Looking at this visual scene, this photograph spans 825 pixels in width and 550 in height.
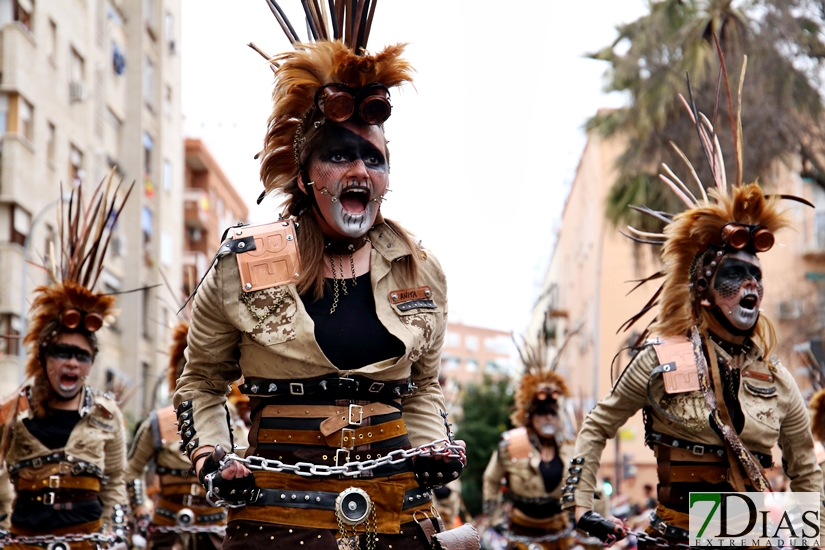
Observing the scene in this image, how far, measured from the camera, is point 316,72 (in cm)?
536

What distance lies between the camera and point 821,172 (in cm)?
2358

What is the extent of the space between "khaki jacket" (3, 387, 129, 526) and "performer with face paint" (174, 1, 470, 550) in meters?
4.57

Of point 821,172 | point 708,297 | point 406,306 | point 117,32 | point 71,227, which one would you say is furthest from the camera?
point 117,32

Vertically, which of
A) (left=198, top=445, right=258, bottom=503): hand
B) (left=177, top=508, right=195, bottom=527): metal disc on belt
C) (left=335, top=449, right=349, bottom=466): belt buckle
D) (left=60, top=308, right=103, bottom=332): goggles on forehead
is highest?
(left=60, top=308, right=103, bottom=332): goggles on forehead

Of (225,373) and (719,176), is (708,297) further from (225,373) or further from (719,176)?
(225,373)

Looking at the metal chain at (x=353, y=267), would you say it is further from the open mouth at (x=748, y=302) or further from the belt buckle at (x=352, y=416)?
the open mouth at (x=748, y=302)

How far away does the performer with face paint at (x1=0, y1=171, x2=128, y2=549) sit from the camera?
933 cm

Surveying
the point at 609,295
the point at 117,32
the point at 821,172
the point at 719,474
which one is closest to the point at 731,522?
the point at 719,474

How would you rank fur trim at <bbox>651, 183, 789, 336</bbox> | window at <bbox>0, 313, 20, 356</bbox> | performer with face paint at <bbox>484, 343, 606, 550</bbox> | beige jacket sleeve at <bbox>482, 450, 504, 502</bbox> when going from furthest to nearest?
1. window at <bbox>0, 313, 20, 356</bbox>
2. beige jacket sleeve at <bbox>482, 450, 504, 502</bbox>
3. performer with face paint at <bbox>484, 343, 606, 550</bbox>
4. fur trim at <bbox>651, 183, 789, 336</bbox>

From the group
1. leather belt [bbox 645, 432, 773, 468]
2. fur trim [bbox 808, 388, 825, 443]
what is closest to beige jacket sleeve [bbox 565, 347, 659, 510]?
leather belt [bbox 645, 432, 773, 468]

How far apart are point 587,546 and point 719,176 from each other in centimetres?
705

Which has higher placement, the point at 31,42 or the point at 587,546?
the point at 31,42

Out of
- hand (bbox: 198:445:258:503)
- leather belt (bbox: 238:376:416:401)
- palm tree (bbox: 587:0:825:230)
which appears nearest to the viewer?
hand (bbox: 198:445:258:503)

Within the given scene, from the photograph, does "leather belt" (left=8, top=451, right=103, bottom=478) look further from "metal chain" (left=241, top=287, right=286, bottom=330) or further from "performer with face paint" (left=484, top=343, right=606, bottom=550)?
"performer with face paint" (left=484, top=343, right=606, bottom=550)
